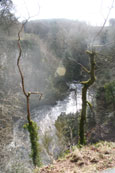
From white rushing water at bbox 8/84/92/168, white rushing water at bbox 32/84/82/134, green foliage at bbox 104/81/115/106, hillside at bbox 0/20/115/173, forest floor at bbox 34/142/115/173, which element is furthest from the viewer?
white rushing water at bbox 32/84/82/134

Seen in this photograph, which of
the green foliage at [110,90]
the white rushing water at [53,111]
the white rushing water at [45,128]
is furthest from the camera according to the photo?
the white rushing water at [53,111]

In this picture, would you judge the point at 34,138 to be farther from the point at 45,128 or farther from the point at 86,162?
the point at 45,128

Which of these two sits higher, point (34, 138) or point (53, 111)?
point (53, 111)

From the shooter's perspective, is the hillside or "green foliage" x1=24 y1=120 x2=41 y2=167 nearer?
"green foliage" x1=24 y1=120 x2=41 y2=167

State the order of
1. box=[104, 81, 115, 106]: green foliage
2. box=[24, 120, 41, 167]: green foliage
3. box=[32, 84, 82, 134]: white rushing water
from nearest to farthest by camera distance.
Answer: box=[24, 120, 41, 167]: green foliage, box=[104, 81, 115, 106]: green foliage, box=[32, 84, 82, 134]: white rushing water

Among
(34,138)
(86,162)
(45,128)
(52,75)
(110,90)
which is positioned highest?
(52,75)

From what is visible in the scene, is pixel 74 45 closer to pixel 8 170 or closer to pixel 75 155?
pixel 8 170

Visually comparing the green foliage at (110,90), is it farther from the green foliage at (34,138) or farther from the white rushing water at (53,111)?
the green foliage at (34,138)

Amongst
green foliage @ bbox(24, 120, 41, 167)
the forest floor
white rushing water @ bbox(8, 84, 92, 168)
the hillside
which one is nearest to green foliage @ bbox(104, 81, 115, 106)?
the hillside

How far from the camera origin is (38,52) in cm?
2262

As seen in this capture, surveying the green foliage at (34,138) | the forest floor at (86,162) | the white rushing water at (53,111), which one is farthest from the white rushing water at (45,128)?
the forest floor at (86,162)

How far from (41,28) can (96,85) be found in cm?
2715

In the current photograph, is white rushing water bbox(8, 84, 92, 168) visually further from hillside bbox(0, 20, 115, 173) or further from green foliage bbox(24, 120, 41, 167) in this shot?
green foliage bbox(24, 120, 41, 167)

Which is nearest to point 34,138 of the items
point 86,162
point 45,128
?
point 86,162
